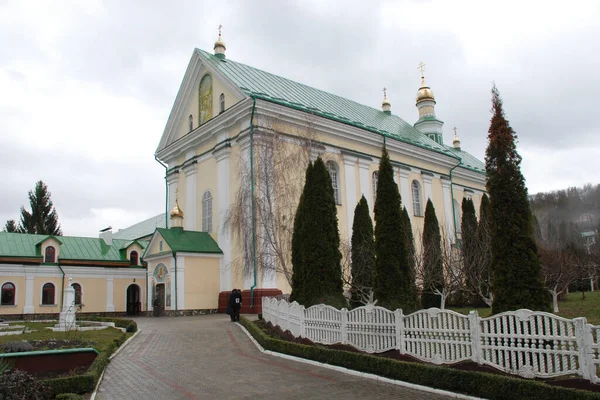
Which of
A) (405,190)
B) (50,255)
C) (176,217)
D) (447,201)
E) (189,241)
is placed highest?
(405,190)

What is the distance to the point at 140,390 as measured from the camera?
9156 mm

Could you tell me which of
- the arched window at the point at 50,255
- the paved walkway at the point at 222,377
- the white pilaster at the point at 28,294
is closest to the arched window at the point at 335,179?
the paved walkway at the point at 222,377

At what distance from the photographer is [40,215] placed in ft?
181

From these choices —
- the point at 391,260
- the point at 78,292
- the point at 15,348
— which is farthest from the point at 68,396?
the point at 78,292

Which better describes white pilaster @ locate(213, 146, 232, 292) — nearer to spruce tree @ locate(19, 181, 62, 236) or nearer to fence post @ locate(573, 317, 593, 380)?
fence post @ locate(573, 317, 593, 380)

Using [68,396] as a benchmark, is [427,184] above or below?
above

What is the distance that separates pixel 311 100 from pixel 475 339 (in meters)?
26.4

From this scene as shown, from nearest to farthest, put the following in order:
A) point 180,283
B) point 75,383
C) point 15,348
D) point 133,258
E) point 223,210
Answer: point 75,383, point 15,348, point 180,283, point 223,210, point 133,258

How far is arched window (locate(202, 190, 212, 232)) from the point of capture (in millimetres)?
30733

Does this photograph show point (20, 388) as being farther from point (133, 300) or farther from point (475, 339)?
point (133, 300)

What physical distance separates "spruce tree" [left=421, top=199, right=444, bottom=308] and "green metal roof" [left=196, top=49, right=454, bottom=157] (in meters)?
10.6

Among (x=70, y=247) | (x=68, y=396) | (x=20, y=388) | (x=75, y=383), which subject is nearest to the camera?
(x=20, y=388)

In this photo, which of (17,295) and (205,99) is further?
(205,99)

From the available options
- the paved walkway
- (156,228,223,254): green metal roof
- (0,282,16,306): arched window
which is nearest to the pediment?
(156,228,223,254): green metal roof
